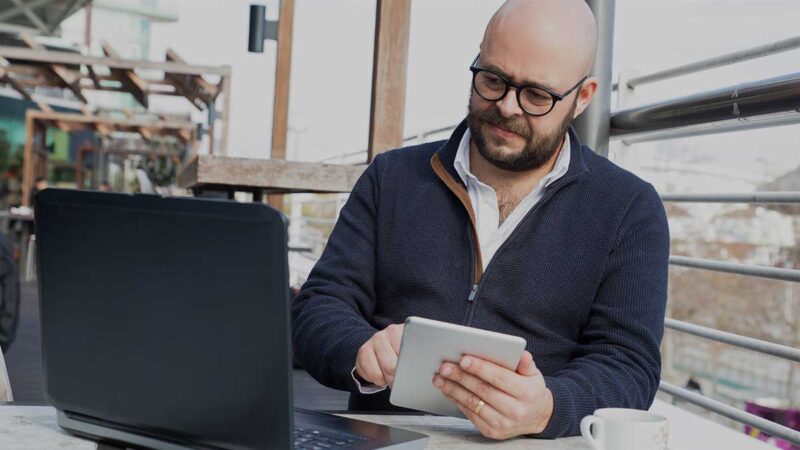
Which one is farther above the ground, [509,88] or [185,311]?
[509,88]

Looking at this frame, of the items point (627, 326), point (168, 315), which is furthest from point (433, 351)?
point (627, 326)

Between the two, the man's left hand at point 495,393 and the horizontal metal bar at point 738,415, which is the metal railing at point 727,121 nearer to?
the horizontal metal bar at point 738,415

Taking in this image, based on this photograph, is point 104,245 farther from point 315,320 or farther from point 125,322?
point 315,320

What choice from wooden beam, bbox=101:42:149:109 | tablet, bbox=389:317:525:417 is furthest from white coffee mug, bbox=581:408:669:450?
wooden beam, bbox=101:42:149:109

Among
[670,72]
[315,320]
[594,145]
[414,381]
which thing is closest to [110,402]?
[414,381]

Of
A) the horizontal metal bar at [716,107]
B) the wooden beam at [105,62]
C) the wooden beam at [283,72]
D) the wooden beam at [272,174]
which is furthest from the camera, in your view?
the wooden beam at [105,62]

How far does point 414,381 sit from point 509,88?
2.18ft

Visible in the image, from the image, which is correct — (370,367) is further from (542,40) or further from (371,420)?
(542,40)

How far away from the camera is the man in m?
1.53

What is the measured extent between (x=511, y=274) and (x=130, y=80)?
7.31 meters

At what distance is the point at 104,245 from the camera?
3.21 feet

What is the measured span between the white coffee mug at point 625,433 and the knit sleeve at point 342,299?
0.51 meters

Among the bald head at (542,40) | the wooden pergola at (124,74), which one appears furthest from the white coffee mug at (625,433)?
the wooden pergola at (124,74)

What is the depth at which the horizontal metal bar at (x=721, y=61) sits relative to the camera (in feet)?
6.44
